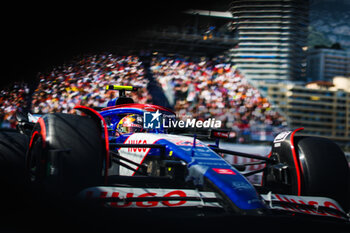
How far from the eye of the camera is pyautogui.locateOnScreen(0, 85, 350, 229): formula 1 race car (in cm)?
312

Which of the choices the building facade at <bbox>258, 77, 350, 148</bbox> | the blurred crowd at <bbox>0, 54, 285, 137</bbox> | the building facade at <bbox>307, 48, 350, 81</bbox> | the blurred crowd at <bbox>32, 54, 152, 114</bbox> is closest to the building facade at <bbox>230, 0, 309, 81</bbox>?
the building facade at <bbox>258, 77, 350, 148</bbox>

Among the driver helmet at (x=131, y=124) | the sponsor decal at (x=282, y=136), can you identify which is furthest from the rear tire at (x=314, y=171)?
the driver helmet at (x=131, y=124)

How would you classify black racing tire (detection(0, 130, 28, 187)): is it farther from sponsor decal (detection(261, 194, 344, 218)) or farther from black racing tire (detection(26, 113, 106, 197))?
sponsor decal (detection(261, 194, 344, 218))

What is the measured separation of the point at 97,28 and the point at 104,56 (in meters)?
1.18

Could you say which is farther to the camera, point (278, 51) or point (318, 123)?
point (318, 123)

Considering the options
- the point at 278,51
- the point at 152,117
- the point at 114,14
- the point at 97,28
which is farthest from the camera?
the point at 278,51

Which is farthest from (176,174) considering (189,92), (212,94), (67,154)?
(212,94)

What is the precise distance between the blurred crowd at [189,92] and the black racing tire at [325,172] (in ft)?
17.2

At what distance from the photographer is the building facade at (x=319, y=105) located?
18992mm

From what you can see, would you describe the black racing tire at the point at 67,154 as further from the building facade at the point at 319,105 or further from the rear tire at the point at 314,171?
the building facade at the point at 319,105

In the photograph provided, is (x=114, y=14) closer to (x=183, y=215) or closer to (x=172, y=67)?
(x=183, y=215)

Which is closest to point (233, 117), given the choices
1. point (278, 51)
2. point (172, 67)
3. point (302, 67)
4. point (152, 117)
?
point (172, 67)

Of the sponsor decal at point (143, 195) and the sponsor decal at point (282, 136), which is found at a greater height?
the sponsor decal at point (282, 136)

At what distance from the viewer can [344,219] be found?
11.4ft
